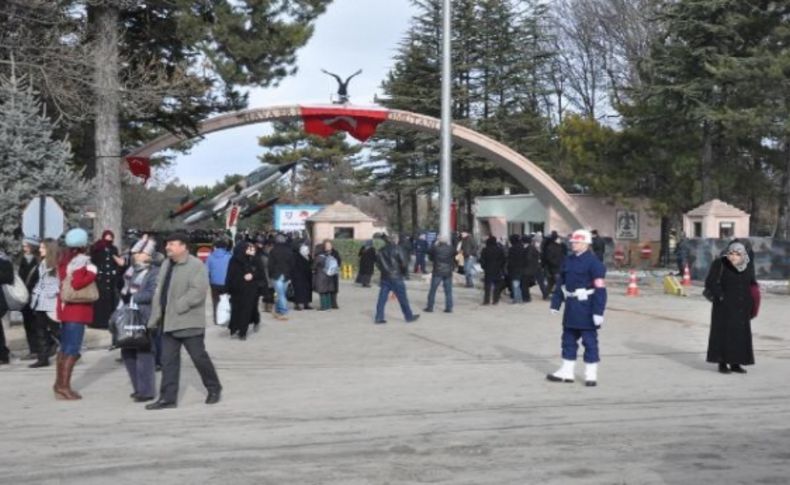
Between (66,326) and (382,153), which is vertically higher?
(382,153)

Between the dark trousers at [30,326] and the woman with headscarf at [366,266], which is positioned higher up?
the woman with headscarf at [366,266]

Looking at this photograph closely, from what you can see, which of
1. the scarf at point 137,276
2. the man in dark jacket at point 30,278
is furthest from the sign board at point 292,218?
the scarf at point 137,276

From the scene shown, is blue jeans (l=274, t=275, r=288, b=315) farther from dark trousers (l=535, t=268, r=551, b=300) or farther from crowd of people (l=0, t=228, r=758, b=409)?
dark trousers (l=535, t=268, r=551, b=300)

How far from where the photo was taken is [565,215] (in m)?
40.1

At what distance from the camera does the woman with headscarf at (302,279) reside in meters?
19.7

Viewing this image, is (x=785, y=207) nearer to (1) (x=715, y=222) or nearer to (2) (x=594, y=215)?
(1) (x=715, y=222)

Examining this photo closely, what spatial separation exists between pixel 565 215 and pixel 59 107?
23.7 metres

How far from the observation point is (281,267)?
17844 millimetres

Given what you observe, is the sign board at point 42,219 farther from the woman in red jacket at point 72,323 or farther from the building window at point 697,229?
the building window at point 697,229

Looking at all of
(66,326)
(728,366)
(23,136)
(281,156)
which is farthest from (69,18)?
(281,156)

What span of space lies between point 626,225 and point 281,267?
28.3 meters

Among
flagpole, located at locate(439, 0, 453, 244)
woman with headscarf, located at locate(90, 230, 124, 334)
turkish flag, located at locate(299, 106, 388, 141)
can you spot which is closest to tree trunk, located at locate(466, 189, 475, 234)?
turkish flag, located at locate(299, 106, 388, 141)

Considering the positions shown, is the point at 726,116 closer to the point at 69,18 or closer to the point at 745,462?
the point at 69,18

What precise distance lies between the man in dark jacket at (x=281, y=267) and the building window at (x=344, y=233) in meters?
17.7
